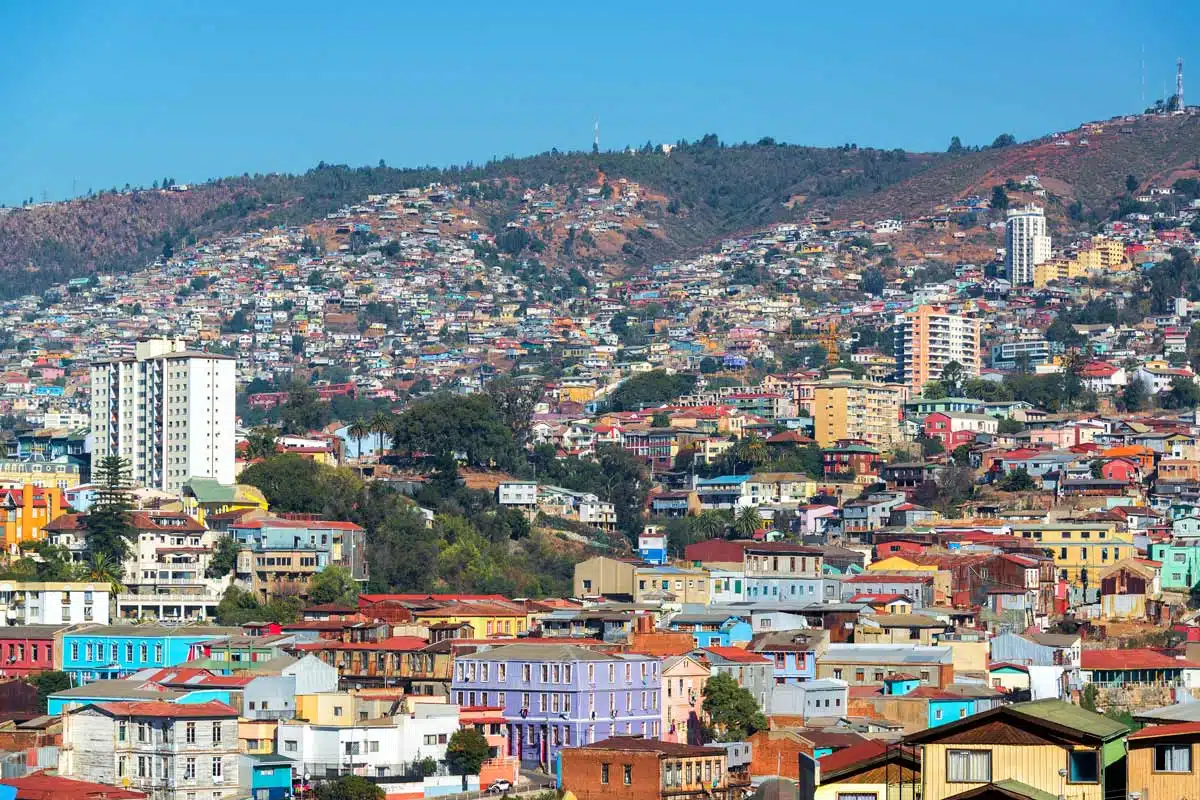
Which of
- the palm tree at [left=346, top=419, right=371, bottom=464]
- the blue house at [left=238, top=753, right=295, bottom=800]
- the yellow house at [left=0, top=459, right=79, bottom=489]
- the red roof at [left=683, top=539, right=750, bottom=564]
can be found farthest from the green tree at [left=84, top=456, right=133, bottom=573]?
the blue house at [left=238, top=753, right=295, bottom=800]

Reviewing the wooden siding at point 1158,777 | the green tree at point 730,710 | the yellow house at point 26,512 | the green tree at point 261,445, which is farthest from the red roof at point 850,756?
the green tree at point 261,445

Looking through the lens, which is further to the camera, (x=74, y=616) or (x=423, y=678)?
(x=74, y=616)

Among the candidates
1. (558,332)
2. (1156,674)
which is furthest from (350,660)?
(558,332)

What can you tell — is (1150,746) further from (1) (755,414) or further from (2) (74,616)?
(1) (755,414)

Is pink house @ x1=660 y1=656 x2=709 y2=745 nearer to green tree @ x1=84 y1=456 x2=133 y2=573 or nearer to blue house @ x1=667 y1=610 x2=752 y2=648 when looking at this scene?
blue house @ x1=667 y1=610 x2=752 y2=648

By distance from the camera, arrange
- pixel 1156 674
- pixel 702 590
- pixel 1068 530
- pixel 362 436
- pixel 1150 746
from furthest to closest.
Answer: pixel 362 436
pixel 1068 530
pixel 702 590
pixel 1156 674
pixel 1150 746

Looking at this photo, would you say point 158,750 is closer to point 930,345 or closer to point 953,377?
point 953,377

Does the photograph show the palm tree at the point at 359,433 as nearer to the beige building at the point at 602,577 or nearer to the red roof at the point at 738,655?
the beige building at the point at 602,577

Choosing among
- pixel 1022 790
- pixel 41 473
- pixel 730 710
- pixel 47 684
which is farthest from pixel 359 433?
pixel 1022 790
